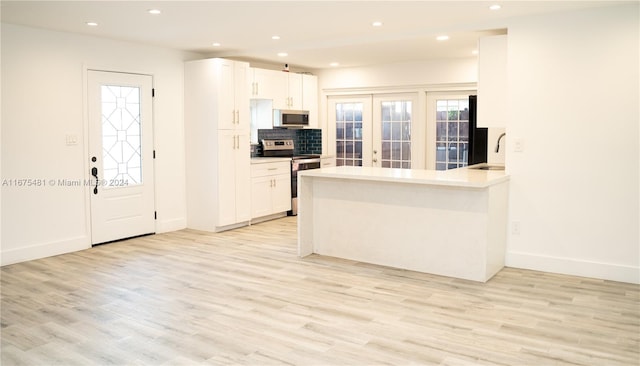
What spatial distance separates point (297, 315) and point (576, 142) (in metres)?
2.97

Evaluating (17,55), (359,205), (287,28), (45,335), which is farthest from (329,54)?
(45,335)

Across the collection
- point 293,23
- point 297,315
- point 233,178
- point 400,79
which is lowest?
point 297,315

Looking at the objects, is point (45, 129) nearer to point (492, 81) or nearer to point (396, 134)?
point (492, 81)

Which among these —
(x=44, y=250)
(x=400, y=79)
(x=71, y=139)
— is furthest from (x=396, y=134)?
(x=44, y=250)

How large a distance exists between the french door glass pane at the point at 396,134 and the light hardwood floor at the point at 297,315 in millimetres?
3262

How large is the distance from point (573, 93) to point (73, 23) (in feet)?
15.7

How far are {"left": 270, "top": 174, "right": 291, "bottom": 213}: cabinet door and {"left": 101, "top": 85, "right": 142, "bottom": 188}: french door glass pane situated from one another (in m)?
1.95

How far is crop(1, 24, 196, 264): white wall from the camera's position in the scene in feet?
17.1

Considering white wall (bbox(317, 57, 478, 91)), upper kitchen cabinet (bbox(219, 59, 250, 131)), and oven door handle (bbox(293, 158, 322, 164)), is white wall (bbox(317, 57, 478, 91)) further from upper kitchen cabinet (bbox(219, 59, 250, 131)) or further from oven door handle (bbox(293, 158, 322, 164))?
upper kitchen cabinet (bbox(219, 59, 250, 131))

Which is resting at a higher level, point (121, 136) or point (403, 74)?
point (403, 74)

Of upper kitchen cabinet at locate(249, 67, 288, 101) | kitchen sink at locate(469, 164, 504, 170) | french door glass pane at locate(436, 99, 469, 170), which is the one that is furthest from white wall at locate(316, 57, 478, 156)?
kitchen sink at locate(469, 164, 504, 170)

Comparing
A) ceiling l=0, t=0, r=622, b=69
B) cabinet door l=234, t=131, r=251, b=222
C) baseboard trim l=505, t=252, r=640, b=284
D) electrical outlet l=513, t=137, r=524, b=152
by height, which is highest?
ceiling l=0, t=0, r=622, b=69

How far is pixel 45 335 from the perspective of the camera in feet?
11.2

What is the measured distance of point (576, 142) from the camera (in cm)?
473
